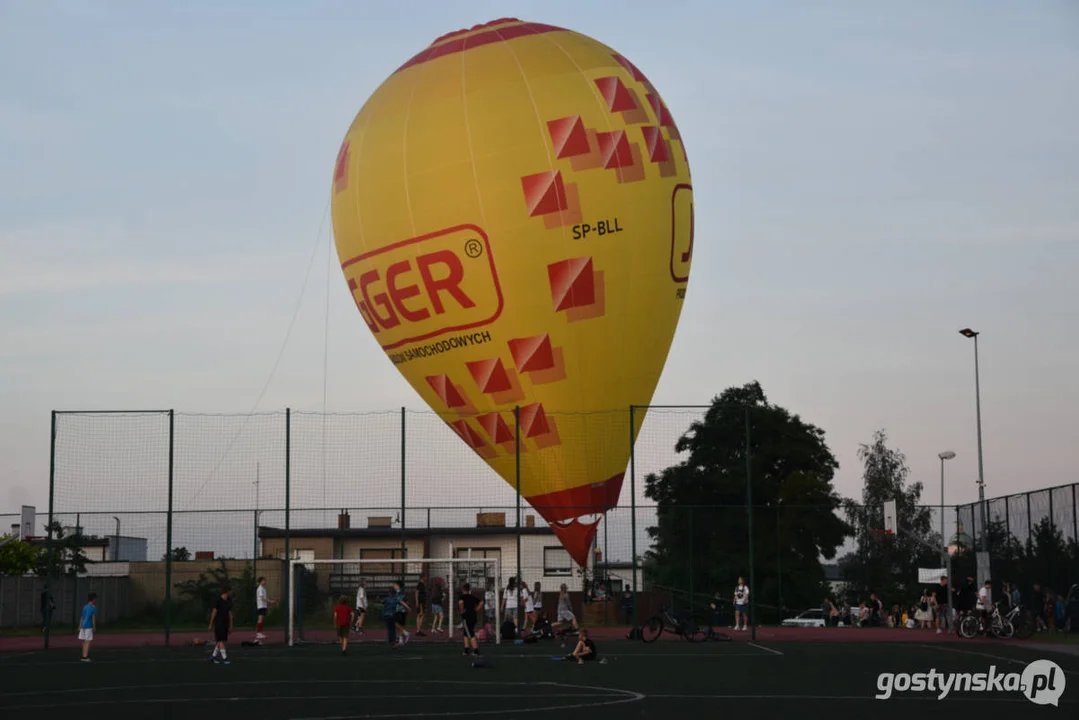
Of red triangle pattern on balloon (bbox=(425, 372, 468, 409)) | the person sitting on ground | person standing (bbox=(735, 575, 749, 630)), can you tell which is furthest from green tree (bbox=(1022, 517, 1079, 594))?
the person sitting on ground

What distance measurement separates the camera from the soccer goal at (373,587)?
3159 centimetres

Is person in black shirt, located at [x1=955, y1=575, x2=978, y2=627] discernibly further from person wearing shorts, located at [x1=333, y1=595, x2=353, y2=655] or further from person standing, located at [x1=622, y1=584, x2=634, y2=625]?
person wearing shorts, located at [x1=333, y1=595, x2=353, y2=655]

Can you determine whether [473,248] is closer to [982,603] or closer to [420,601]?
[420,601]

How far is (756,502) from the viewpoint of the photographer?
60.9 metres

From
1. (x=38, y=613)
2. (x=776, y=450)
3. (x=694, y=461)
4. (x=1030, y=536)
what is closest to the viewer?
(x=1030, y=536)

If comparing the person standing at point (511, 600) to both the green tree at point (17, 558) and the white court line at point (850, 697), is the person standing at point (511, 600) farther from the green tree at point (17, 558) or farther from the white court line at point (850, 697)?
the green tree at point (17, 558)

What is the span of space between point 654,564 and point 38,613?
17.4m

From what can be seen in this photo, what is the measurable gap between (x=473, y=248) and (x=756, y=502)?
31.8 meters

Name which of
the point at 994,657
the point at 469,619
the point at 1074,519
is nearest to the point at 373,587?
the point at 469,619

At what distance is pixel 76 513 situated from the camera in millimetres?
32719

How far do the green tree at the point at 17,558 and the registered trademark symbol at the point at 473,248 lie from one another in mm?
22300

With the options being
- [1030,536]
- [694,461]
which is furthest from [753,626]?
[694,461]

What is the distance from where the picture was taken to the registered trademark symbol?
3206 cm

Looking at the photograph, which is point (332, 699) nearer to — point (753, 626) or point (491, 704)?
point (491, 704)
